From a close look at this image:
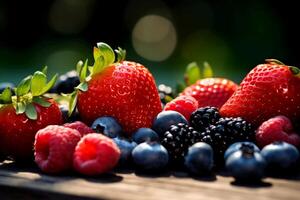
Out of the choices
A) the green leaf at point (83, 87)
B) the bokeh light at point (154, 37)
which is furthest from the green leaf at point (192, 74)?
the bokeh light at point (154, 37)

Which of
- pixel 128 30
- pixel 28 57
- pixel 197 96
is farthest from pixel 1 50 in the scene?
pixel 197 96

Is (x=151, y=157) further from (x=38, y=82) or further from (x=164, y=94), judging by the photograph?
(x=164, y=94)

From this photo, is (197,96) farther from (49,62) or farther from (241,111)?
(49,62)

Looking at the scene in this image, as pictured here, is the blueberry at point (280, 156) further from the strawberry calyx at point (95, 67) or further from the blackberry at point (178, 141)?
the strawberry calyx at point (95, 67)

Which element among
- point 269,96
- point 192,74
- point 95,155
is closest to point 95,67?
point 95,155

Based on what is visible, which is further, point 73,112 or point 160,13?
point 160,13

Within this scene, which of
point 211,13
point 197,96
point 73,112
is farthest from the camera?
point 211,13
